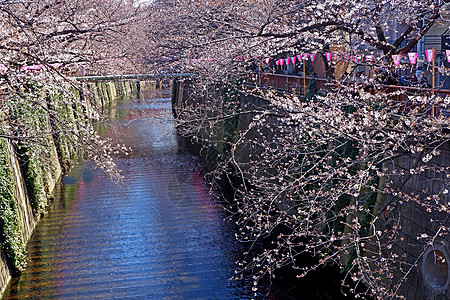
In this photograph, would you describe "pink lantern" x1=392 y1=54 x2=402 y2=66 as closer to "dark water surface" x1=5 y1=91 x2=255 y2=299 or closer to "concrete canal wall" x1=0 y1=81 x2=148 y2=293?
"dark water surface" x1=5 y1=91 x2=255 y2=299

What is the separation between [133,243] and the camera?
15.9 meters

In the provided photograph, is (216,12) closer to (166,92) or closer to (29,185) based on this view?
(29,185)

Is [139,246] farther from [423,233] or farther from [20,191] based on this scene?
[423,233]

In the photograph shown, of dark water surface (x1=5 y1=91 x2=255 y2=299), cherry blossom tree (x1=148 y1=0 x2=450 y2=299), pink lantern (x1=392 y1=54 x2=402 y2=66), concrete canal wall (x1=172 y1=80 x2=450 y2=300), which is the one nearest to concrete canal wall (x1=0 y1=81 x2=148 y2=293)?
dark water surface (x1=5 y1=91 x2=255 y2=299)

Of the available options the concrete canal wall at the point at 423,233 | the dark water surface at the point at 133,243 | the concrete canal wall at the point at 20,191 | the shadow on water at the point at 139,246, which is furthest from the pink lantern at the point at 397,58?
the concrete canal wall at the point at 20,191

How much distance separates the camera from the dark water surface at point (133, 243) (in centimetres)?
1298

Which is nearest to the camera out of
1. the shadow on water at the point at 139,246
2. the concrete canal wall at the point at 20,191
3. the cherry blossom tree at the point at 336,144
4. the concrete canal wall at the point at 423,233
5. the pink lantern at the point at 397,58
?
the cherry blossom tree at the point at 336,144

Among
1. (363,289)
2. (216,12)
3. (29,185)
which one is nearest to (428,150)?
(363,289)

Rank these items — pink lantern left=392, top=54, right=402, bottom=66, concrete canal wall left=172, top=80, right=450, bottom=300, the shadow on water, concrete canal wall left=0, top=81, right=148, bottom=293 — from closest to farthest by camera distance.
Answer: concrete canal wall left=172, top=80, right=450, bottom=300, pink lantern left=392, top=54, right=402, bottom=66, the shadow on water, concrete canal wall left=0, top=81, right=148, bottom=293

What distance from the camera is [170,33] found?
2558 centimetres

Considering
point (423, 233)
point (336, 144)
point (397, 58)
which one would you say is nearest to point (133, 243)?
point (336, 144)

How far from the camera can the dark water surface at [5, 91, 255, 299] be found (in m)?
13.0

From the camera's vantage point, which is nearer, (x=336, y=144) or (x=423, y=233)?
(x=423, y=233)

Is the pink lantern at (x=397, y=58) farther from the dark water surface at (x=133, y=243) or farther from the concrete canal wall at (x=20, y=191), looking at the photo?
the concrete canal wall at (x=20, y=191)
